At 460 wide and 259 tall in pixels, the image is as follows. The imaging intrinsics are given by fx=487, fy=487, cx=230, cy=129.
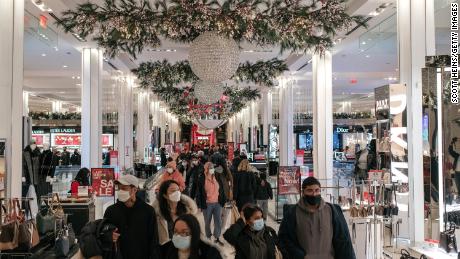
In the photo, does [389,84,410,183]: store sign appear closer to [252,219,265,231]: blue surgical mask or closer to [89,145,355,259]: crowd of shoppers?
[89,145,355,259]: crowd of shoppers

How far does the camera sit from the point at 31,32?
9.43m

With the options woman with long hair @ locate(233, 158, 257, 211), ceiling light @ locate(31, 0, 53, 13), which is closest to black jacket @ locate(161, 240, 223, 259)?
woman with long hair @ locate(233, 158, 257, 211)

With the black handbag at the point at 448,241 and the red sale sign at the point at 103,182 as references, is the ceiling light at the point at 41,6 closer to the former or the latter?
the red sale sign at the point at 103,182

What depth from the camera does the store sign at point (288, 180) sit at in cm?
916

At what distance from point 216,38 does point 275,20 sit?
A: 110 centimetres

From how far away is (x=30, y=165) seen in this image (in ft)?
36.0

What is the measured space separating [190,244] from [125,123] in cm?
1600

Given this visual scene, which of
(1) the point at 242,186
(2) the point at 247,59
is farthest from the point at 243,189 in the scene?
(2) the point at 247,59

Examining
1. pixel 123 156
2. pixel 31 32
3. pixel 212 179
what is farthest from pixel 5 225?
pixel 123 156

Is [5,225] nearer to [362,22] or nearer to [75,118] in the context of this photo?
[362,22]

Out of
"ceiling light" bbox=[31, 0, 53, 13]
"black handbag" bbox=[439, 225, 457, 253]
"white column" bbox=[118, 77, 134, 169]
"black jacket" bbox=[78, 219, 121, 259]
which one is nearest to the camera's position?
"black jacket" bbox=[78, 219, 121, 259]

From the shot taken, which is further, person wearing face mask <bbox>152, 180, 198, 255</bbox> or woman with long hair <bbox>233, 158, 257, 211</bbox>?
woman with long hair <bbox>233, 158, 257, 211</bbox>

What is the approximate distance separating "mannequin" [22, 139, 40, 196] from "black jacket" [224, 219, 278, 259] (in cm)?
832

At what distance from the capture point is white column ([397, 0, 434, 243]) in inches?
258
